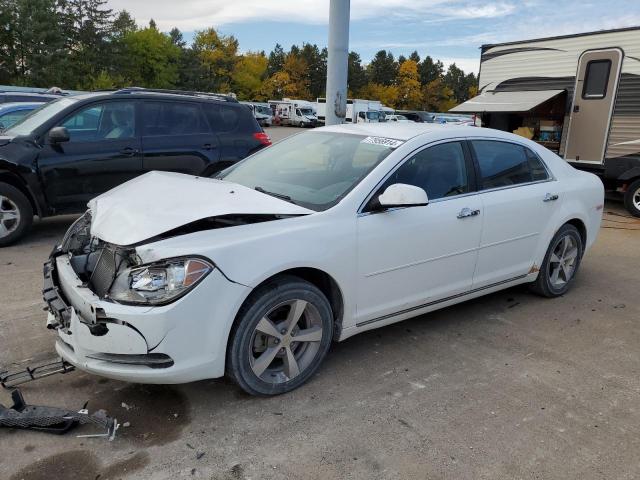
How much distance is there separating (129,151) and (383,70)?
94.2 m

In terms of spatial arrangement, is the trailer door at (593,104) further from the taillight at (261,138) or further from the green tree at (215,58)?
the green tree at (215,58)

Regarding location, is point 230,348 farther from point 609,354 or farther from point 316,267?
point 609,354

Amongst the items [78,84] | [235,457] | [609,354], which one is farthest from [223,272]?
[78,84]

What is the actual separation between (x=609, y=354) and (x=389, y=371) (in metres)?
1.70

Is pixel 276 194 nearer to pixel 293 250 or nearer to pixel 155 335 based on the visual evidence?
pixel 293 250

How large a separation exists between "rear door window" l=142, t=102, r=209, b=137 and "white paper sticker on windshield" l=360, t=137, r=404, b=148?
154 inches

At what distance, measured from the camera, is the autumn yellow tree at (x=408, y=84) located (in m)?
94.3

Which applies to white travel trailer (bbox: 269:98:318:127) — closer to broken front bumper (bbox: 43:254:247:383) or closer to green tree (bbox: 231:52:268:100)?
green tree (bbox: 231:52:268:100)

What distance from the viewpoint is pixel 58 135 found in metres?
5.96

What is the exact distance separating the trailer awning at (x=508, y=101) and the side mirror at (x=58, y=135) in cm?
811

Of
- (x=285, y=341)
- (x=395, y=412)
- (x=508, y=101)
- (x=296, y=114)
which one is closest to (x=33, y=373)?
(x=285, y=341)

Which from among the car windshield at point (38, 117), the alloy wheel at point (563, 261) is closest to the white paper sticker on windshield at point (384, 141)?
the alloy wheel at point (563, 261)

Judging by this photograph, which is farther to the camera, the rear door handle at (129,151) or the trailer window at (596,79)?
the trailer window at (596,79)

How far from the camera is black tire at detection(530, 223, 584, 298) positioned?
15.8 feet
